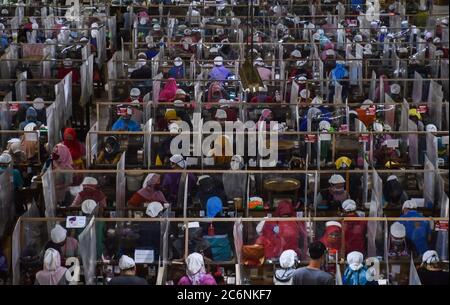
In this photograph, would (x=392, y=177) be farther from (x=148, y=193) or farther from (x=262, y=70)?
(x=262, y=70)

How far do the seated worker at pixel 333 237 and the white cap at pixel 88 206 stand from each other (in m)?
2.73

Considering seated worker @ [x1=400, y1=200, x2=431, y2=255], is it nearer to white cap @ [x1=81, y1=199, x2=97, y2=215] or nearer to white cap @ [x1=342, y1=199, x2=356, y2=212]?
white cap @ [x1=342, y1=199, x2=356, y2=212]

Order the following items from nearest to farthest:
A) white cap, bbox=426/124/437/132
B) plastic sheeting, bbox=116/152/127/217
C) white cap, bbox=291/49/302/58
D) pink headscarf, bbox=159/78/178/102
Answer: plastic sheeting, bbox=116/152/127/217, white cap, bbox=426/124/437/132, pink headscarf, bbox=159/78/178/102, white cap, bbox=291/49/302/58

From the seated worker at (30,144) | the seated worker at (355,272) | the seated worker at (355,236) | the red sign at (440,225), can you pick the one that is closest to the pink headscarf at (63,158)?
the seated worker at (30,144)

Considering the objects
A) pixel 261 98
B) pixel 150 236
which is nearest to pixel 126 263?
pixel 150 236

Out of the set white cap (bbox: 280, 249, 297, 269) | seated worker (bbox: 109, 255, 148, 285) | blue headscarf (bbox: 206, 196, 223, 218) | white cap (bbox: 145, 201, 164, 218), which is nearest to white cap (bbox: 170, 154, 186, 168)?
blue headscarf (bbox: 206, 196, 223, 218)

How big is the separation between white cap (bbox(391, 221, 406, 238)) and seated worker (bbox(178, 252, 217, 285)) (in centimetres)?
197

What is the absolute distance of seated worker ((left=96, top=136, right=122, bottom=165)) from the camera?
12.8 meters

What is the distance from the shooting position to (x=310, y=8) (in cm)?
2345

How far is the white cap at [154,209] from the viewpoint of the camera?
34.5 ft

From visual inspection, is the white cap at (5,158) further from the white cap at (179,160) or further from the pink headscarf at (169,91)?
the pink headscarf at (169,91)
